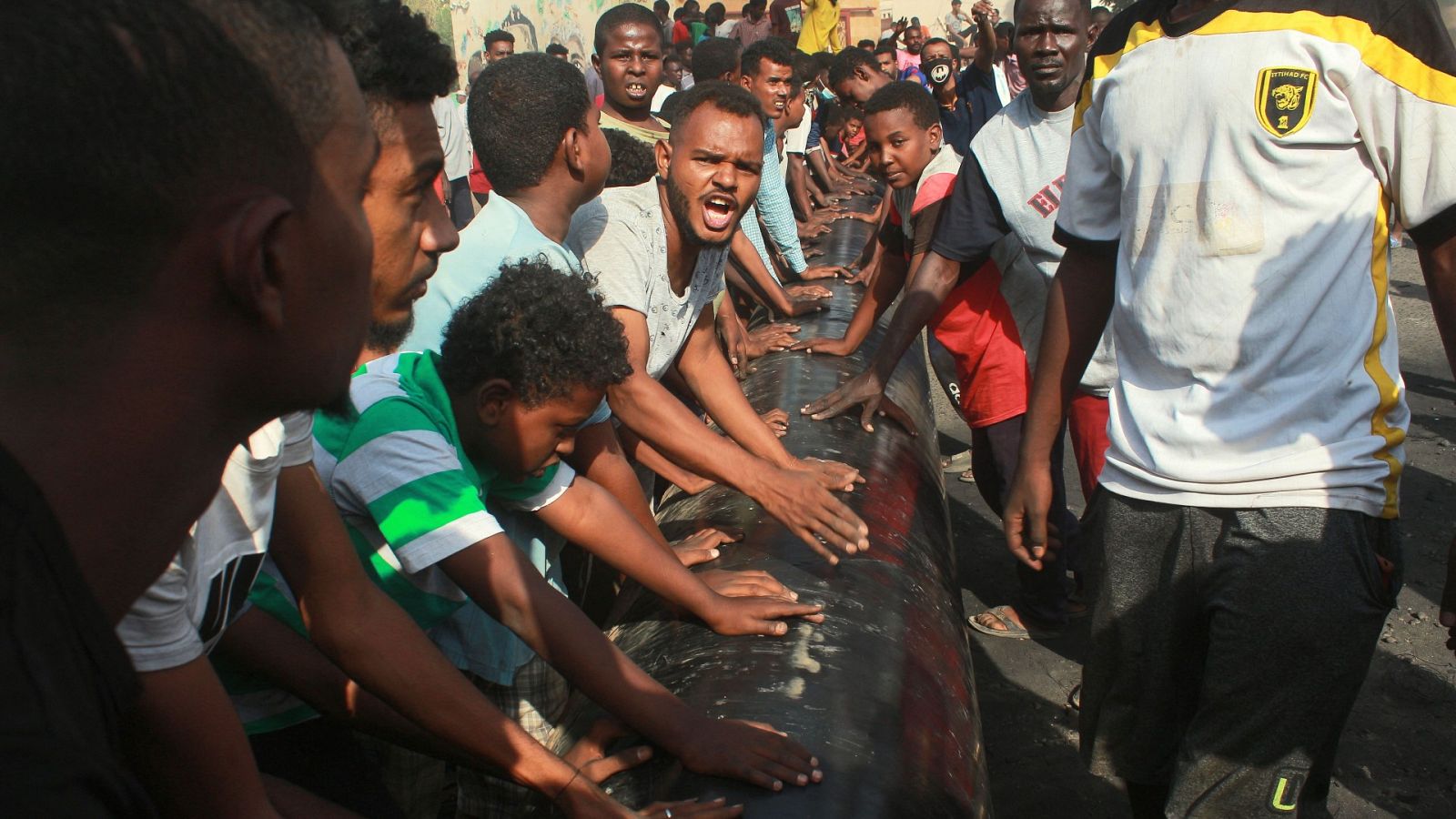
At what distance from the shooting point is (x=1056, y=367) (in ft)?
8.12

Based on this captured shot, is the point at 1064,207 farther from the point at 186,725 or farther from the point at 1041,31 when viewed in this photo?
the point at 186,725

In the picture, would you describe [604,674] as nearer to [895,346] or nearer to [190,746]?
[190,746]

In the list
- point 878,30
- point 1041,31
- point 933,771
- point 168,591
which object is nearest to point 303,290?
point 168,591

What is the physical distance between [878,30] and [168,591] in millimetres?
18648

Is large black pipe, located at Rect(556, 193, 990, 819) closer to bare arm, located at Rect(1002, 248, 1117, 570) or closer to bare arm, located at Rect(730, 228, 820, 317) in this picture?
bare arm, located at Rect(1002, 248, 1117, 570)

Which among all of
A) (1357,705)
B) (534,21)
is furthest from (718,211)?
(534,21)

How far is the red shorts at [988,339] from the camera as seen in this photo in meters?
4.00

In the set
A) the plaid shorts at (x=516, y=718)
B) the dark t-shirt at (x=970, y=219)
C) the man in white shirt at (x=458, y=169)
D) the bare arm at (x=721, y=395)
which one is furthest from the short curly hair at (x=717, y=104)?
the man in white shirt at (x=458, y=169)

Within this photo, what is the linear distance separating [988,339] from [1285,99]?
2.10 meters

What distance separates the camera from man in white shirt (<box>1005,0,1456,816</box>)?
1.89 m

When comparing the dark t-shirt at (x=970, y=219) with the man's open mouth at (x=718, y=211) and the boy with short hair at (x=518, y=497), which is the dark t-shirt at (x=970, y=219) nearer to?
the man's open mouth at (x=718, y=211)

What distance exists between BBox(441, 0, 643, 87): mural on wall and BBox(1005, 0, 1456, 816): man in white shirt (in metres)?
10.1

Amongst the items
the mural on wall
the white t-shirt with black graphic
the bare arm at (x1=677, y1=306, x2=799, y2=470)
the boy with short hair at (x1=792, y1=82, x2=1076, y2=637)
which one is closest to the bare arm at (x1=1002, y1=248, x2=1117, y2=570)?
the bare arm at (x1=677, y1=306, x2=799, y2=470)

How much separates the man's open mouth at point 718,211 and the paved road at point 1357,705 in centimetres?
175
